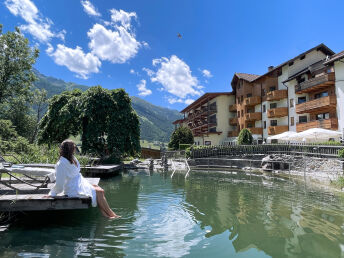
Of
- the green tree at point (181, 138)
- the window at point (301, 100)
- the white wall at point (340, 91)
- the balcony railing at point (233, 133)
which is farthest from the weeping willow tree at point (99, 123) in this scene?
the balcony railing at point (233, 133)

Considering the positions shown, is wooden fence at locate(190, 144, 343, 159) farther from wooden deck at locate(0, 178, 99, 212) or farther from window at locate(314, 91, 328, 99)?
wooden deck at locate(0, 178, 99, 212)

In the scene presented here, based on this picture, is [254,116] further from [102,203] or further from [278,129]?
[102,203]

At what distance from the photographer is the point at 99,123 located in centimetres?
2516

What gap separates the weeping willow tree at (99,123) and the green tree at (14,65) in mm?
6378

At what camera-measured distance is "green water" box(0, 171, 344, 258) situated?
453 centimetres

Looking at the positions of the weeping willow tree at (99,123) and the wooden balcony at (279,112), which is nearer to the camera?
the weeping willow tree at (99,123)

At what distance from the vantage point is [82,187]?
580 centimetres

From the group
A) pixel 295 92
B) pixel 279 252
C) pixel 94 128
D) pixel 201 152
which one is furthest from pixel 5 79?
pixel 295 92

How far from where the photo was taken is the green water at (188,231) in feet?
14.9

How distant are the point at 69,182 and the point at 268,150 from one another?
841 inches

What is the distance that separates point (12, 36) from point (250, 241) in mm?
34173

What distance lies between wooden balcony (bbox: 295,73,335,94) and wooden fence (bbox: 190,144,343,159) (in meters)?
10.5

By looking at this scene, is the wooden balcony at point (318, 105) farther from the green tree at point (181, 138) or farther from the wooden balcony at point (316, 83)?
the green tree at point (181, 138)

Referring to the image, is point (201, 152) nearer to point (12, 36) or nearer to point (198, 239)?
point (198, 239)
